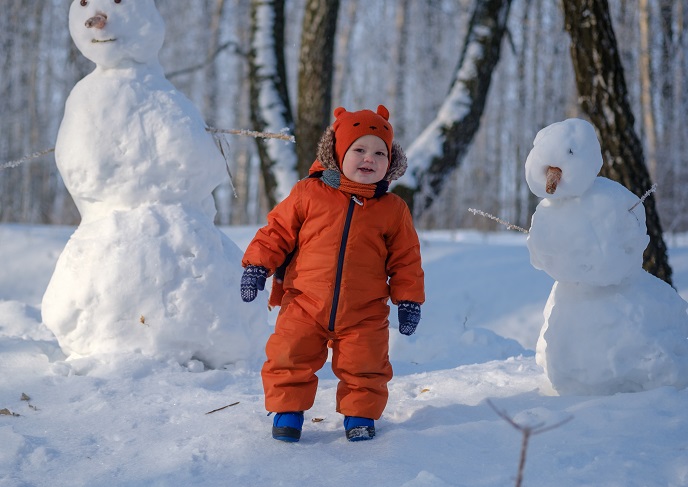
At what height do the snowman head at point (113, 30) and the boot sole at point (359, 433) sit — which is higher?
the snowman head at point (113, 30)

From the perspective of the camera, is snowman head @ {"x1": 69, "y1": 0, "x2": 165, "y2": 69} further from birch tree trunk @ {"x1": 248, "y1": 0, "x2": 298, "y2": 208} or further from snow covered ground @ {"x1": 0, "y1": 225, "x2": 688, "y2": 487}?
birch tree trunk @ {"x1": 248, "y1": 0, "x2": 298, "y2": 208}

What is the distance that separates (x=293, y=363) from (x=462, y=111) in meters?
4.27

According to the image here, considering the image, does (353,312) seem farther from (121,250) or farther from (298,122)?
(298,122)

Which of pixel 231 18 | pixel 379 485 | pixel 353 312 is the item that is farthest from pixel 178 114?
pixel 231 18

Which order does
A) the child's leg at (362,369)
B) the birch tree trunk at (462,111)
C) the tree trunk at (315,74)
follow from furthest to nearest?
1. the tree trunk at (315,74)
2. the birch tree trunk at (462,111)
3. the child's leg at (362,369)

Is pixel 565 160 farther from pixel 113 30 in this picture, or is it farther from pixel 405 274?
pixel 113 30

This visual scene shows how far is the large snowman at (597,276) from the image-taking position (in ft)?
8.05

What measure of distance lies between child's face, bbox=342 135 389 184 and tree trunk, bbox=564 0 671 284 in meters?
2.58

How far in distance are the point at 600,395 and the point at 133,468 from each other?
1.68 meters

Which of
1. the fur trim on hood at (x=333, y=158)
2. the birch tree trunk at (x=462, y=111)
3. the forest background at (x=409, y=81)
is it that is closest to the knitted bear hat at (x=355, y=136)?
the fur trim on hood at (x=333, y=158)

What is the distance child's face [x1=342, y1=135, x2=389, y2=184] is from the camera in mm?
2492

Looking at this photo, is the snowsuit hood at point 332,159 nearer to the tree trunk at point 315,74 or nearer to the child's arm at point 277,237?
the child's arm at point 277,237

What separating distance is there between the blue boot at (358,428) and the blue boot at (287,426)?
0.17 metres

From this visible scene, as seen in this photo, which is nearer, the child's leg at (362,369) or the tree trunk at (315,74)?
the child's leg at (362,369)
